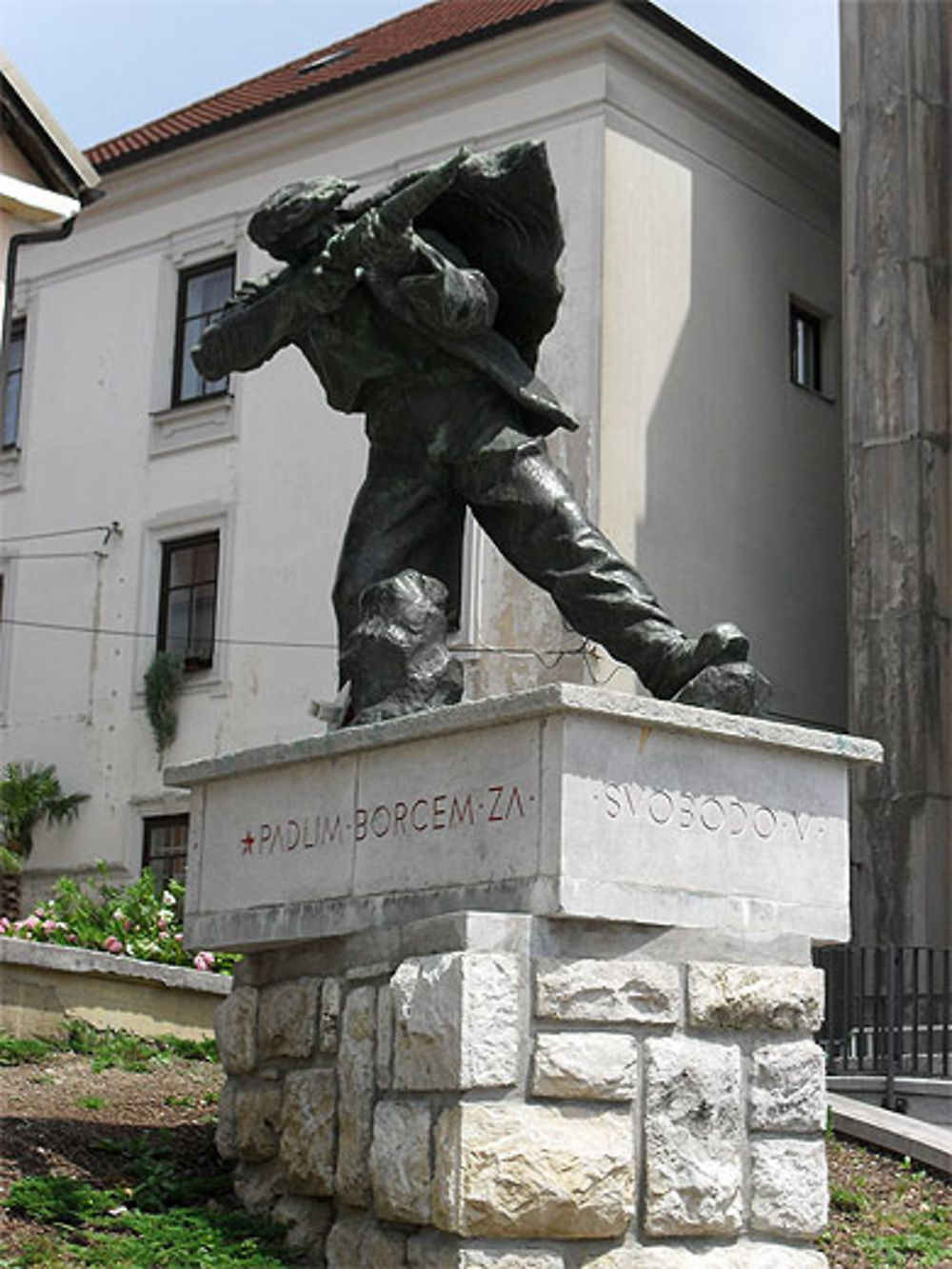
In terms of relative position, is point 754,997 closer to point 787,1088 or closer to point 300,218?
point 787,1088

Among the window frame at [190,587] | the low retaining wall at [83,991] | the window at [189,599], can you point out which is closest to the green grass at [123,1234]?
the low retaining wall at [83,991]

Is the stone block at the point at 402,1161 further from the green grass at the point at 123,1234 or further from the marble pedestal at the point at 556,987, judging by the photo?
the green grass at the point at 123,1234

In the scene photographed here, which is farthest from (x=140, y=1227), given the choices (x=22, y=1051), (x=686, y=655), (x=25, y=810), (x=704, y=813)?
(x=25, y=810)

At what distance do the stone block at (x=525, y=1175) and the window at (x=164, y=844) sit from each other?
16.6 metres

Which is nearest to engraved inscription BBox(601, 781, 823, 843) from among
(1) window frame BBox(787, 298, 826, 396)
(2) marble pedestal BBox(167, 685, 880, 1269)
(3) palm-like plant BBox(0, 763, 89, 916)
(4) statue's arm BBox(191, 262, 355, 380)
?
(2) marble pedestal BBox(167, 685, 880, 1269)

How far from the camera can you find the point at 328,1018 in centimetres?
698

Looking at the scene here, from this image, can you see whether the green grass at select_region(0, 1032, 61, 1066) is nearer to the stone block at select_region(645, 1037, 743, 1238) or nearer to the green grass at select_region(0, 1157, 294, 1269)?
the green grass at select_region(0, 1157, 294, 1269)

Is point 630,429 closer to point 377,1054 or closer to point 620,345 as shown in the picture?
point 620,345

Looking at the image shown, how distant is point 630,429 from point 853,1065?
9.20 meters

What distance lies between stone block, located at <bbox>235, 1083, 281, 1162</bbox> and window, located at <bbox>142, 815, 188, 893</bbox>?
49.8 feet

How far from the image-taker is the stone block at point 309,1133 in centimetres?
678

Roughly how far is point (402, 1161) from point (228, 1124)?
1.42 metres

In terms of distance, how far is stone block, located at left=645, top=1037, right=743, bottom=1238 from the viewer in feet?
20.6

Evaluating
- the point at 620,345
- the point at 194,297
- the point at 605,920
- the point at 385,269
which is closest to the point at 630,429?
the point at 620,345
